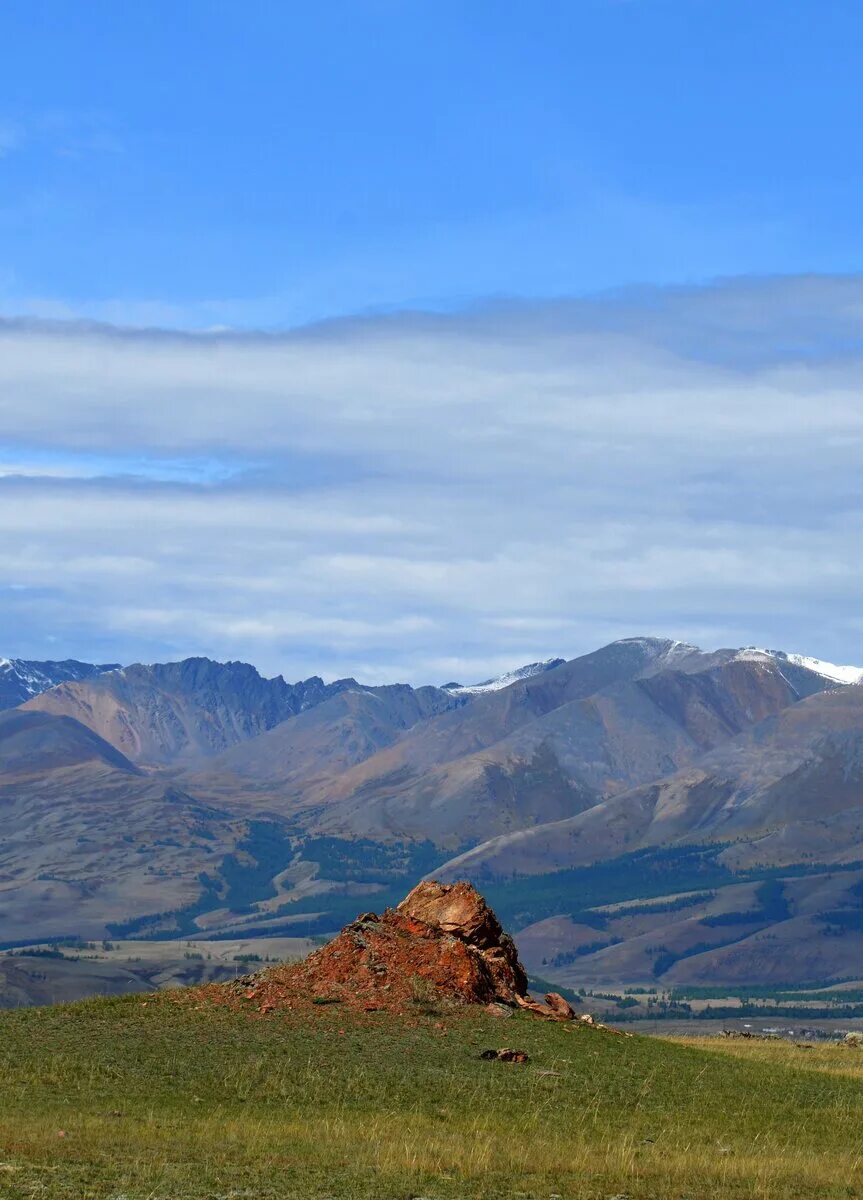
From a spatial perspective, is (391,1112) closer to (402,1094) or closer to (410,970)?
(402,1094)

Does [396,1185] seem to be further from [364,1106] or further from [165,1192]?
[364,1106]

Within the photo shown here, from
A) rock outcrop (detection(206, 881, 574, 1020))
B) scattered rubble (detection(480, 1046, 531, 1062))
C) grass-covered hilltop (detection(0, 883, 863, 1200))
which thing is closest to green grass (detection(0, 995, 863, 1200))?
grass-covered hilltop (detection(0, 883, 863, 1200))

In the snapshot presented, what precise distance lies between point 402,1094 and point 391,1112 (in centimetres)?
293

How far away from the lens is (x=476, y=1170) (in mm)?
48906

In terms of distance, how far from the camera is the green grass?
47156mm

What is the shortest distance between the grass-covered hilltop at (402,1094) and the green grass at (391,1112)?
0.13 m

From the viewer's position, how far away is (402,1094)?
61.4 m

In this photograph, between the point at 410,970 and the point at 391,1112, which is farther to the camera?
the point at 410,970

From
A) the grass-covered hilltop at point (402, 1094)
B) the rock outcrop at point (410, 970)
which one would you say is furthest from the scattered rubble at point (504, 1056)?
the rock outcrop at point (410, 970)

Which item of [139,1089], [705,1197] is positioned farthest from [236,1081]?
[705,1197]

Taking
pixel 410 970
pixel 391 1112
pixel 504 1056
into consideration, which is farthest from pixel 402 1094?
pixel 410 970

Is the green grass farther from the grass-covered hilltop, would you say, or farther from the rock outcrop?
the rock outcrop

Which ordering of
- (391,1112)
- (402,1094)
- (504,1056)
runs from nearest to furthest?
(391,1112) → (402,1094) → (504,1056)

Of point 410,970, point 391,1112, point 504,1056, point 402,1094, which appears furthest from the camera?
point 410,970
